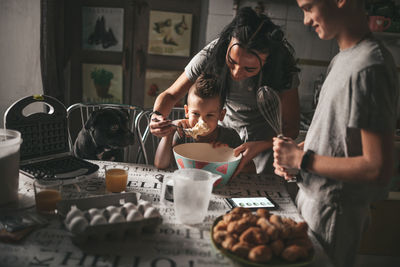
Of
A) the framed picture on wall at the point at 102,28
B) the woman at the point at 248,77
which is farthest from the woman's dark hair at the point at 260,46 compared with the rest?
the framed picture on wall at the point at 102,28

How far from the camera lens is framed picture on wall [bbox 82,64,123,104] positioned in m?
3.31

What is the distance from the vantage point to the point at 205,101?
5.17 feet

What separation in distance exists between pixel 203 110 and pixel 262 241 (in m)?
0.83

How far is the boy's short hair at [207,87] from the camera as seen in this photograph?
157 centimetres

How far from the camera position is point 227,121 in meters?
1.90

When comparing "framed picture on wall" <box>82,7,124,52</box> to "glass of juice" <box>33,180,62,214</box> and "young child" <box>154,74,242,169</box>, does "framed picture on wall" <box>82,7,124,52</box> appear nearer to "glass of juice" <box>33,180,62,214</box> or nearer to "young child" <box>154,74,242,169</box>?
"young child" <box>154,74,242,169</box>

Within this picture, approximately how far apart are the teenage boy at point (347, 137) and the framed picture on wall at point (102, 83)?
2532 millimetres

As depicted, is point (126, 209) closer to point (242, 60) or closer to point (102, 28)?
point (242, 60)

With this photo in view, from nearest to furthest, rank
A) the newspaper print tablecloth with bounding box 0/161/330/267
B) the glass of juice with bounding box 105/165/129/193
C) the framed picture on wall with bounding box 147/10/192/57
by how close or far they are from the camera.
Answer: the newspaper print tablecloth with bounding box 0/161/330/267 → the glass of juice with bounding box 105/165/129/193 → the framed picture on wall with bounding box 147/10/192/57

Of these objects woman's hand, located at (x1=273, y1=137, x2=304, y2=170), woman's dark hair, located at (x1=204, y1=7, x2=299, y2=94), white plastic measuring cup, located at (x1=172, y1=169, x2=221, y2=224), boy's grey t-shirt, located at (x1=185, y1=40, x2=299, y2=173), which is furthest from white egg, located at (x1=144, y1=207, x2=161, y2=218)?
boy's grey t-shirt, located at (x1=185, y1=40, x2=299, y2=173)

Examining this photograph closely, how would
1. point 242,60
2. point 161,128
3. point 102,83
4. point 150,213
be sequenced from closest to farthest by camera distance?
point 150,213
point 242,60
point 161,128
point 102,83

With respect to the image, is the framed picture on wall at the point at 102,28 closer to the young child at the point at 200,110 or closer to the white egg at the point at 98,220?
the young child at the point at 200,110

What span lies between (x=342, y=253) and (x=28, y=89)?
9.70 feet

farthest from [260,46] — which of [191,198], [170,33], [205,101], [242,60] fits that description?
[170,33]
